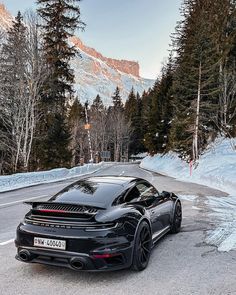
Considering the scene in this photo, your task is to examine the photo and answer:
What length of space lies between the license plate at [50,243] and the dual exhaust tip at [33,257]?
19 centimetres

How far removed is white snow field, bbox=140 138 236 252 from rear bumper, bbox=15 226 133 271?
235cm

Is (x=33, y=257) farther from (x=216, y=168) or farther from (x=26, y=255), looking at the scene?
(x=216, y=168)

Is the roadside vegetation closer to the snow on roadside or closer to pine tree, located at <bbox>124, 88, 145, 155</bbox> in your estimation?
the snow on roadside

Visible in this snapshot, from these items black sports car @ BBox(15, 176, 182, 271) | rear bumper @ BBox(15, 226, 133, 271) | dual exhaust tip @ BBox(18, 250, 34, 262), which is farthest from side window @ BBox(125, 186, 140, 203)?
dual exhaust tip @ BBox(18, 250, 34, 262)

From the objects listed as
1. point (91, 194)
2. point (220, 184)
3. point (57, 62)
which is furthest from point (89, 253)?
point (57, 62)

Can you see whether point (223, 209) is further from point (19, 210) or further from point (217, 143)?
point (217, 143)

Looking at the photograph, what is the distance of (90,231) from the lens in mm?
4484

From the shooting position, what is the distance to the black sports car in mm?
4438

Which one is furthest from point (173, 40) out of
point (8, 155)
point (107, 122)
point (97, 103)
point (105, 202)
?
point (97, 103)

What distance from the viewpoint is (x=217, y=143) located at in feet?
107

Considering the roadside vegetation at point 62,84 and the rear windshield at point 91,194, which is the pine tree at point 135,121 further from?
the rear windshield at point 91,194

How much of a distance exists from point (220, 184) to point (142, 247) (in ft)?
47.0

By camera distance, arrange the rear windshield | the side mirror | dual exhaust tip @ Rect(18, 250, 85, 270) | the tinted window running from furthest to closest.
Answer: the side mirror, the tinted window, the rear windshield, dual exhaust tip @ Rect(18, 250, 85, 270)

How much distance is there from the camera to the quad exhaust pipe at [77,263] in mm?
4395
